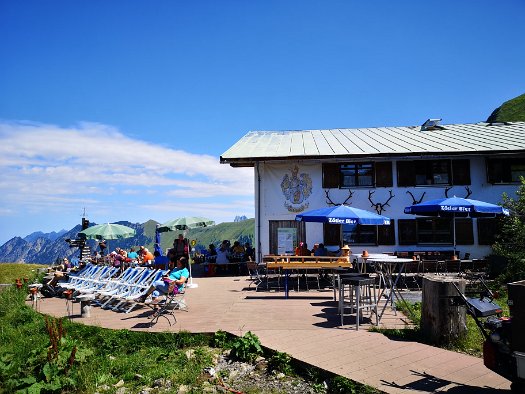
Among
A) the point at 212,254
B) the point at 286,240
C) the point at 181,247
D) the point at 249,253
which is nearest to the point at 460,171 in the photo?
the point at 286,240

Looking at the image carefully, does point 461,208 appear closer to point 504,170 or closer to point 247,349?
point 504,170

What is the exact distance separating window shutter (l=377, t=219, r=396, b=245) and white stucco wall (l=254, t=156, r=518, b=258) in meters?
0.18

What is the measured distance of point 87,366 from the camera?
6098 millimetres

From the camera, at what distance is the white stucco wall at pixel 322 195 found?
1617cm

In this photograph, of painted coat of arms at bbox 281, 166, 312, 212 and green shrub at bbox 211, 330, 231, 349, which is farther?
painted coat of arms at bbox 281, 166, 312, 212

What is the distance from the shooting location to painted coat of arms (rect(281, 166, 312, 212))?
649 inches

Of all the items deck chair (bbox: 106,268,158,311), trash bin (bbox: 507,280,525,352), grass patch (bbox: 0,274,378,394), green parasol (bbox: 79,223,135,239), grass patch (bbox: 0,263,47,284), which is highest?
green parasol (bbox: 79,223,135,239)

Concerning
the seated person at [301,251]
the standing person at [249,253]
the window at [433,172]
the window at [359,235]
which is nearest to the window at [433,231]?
the window at [433,172]

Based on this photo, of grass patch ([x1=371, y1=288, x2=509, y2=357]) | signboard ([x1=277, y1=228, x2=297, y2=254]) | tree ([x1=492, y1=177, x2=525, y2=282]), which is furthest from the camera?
signboard ([x1=277, y1=228, x2=297, y2=254])

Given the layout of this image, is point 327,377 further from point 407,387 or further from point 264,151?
point 264,151

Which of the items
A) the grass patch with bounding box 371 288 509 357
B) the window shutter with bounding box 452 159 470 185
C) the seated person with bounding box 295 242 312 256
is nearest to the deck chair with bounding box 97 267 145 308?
the seated person with bounding box 295 242 312 256

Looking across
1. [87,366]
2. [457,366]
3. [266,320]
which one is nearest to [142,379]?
[87,366]

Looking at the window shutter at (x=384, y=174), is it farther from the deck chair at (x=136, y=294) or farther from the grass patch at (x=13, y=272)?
the grass patch at (x=13, y=272)

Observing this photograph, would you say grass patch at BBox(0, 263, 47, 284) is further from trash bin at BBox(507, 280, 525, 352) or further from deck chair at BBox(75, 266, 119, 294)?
trash bin at BBox(507, 280, 525, 352)
